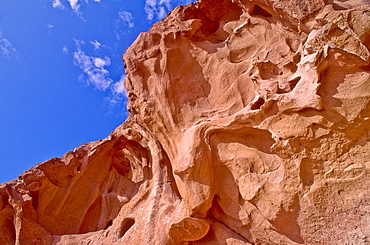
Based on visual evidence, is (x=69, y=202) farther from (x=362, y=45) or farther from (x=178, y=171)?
(x=362, y=45)

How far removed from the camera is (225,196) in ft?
16.4

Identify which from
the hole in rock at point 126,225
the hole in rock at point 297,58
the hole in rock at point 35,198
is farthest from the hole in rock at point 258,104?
the hole in rock at point 35,198

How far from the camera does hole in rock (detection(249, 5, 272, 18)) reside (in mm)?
6289

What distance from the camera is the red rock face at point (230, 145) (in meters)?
4.12

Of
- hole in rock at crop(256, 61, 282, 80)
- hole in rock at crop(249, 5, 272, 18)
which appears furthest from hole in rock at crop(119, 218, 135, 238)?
hole in rock at crop(249, 5, 272, 18)

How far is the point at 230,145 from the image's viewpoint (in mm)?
5098

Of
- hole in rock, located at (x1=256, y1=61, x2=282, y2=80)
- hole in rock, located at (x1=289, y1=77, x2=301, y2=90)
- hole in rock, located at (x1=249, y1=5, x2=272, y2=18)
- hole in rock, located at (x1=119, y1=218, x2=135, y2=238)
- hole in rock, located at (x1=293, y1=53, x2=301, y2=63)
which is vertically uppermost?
hole in rock, located at (x1=249, y1=5, x2=272, y2=18)

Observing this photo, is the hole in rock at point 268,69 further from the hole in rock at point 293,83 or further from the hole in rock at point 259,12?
the hole in rock at point 259,12

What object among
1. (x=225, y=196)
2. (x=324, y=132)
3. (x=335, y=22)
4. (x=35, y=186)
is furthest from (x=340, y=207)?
(x=35, y=186)

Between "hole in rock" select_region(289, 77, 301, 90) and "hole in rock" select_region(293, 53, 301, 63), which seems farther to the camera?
"hole in rock" select_region(293, 53, 301, 63)

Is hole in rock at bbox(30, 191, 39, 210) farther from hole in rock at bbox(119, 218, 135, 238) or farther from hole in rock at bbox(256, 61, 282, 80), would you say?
hole in rock at bbox(256, 61, 282, 80)

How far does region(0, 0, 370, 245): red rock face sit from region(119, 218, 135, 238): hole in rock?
23 mm

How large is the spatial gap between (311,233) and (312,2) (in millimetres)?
3597

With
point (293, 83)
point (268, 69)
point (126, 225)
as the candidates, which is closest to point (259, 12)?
point (268, 69)
